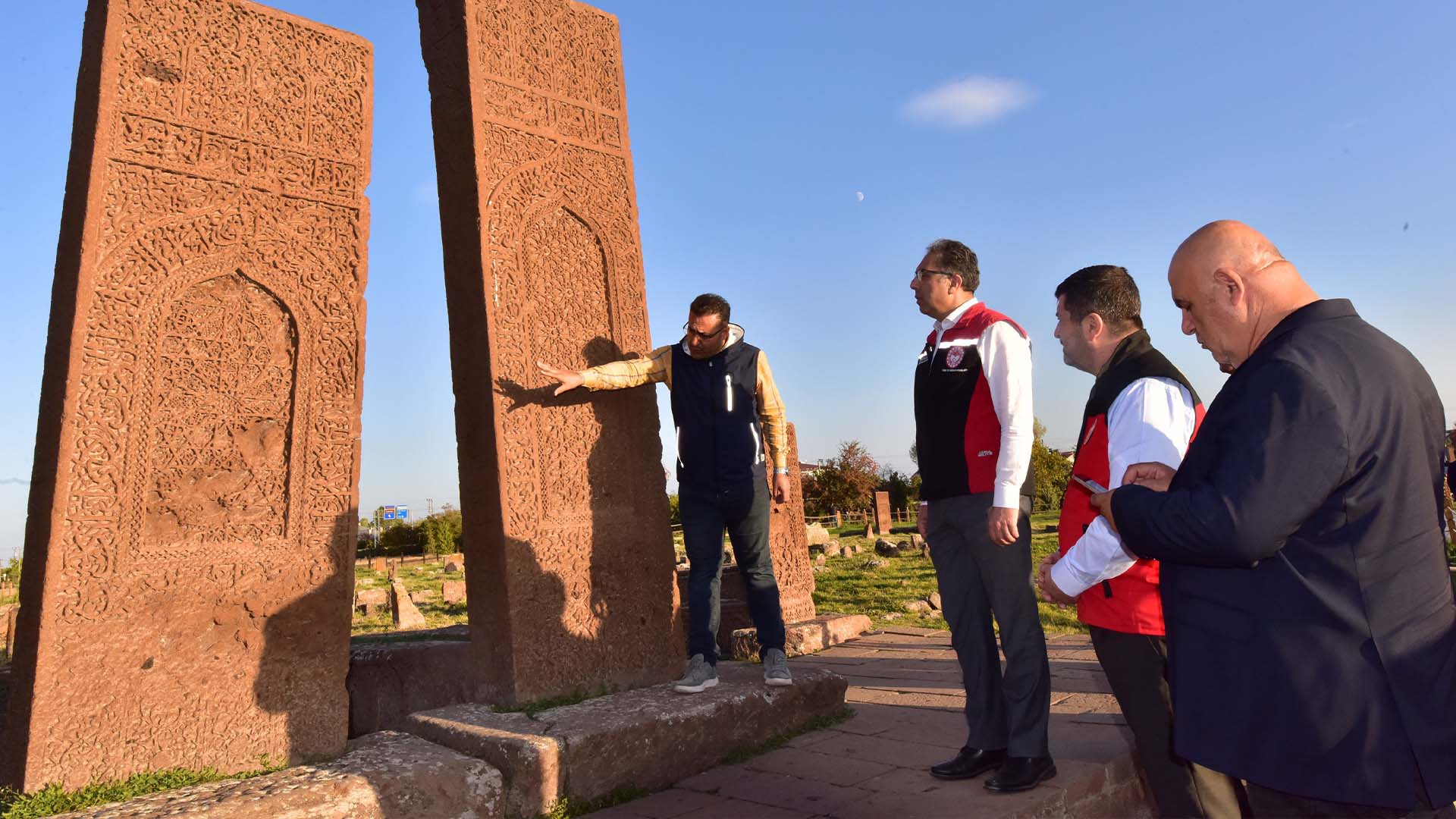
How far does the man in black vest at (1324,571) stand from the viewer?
146 centimetres

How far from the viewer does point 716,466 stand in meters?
3.93

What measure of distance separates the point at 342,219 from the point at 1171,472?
339 centimetres

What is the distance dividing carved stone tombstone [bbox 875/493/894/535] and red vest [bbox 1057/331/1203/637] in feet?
76.7

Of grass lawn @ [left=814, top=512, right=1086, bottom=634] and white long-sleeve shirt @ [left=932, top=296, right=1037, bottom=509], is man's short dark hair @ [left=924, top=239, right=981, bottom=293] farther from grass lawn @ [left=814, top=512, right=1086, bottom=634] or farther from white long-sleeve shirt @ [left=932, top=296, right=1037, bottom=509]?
grass lawn @ [left=814, top=512, right=1086, bottom=634]

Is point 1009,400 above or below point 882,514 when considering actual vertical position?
below

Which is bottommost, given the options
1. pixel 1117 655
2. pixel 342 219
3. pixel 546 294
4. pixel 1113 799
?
pixel 1113 799

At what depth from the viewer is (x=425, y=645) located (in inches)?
169

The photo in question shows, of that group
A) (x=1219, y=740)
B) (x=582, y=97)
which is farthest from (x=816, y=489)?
(x=1219, y=740)

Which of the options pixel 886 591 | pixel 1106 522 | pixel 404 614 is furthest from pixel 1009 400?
pixel 404 614

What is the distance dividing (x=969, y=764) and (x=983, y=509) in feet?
2.71

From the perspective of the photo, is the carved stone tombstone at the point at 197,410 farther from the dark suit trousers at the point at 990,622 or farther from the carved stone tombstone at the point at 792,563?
the carved stone tombstone at the point at 792,563

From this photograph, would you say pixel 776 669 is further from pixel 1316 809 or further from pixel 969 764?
pixel 1316 809

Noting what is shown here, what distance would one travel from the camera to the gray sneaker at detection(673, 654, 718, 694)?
369 cm

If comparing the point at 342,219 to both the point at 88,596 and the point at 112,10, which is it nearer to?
the point at 112,10
